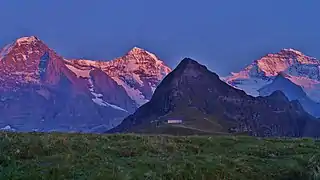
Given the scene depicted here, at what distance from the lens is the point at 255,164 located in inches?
1142

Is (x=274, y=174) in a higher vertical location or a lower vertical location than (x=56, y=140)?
lower

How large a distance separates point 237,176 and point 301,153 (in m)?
9.65

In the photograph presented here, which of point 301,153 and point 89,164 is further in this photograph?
point 301,153

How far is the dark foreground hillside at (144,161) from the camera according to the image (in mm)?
24250

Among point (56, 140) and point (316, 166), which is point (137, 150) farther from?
point (316, 166)

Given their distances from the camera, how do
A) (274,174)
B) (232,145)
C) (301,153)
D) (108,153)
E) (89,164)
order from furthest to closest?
(232,145), (301,153), (108,153), (274,174), (89,164)

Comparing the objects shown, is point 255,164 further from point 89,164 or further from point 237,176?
point 89,164

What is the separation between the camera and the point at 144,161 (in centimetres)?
2691

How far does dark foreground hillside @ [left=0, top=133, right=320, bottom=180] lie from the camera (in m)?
24.2

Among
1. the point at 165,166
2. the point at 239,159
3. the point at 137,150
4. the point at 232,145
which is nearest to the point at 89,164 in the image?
the point at 165,166

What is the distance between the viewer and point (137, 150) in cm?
3105

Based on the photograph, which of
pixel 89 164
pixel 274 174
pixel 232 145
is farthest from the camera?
pixel 232 145

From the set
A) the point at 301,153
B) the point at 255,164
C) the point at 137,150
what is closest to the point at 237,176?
the point at 255,164

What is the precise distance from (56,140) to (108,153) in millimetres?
3532
